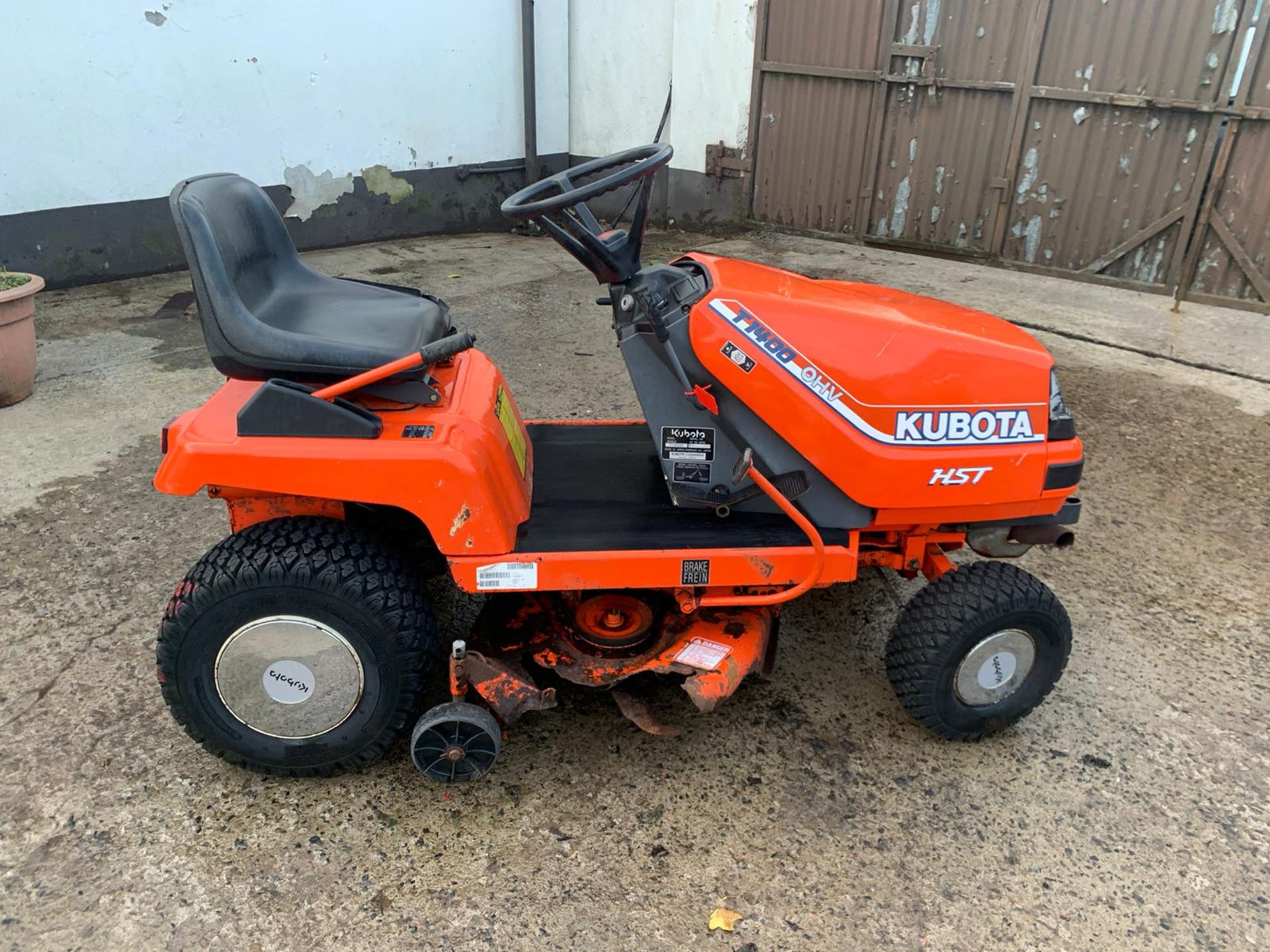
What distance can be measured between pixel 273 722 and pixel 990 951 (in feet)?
5.28

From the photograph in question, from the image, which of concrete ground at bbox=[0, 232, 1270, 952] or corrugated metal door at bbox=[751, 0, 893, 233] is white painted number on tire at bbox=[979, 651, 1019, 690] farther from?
corrugated metal door at bbox=[751, 0, 893, 233]

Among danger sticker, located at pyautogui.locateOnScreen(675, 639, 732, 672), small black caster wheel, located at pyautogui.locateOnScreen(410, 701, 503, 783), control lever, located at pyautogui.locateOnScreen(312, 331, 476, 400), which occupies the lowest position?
small black caster wheel, located at pyautogui.locateOnScreen(410, 701, 503, 783)

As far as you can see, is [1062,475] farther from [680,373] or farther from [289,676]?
[289,676]

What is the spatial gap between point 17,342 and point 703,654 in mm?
3659

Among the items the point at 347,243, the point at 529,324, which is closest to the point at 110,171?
the point at 347,243

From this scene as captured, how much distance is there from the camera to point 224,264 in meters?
2.05

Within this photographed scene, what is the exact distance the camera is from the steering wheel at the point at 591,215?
2.11 metres

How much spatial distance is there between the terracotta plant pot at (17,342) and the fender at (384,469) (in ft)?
8.53

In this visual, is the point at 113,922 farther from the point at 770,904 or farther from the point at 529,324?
the point at 529,324

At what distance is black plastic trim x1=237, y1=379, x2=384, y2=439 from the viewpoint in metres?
1.99

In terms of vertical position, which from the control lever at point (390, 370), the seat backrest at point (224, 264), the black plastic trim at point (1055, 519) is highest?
the seat backrest at point (224, 264)

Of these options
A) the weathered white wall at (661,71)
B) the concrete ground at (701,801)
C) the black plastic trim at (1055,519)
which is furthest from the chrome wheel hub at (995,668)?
the weathered white wall at (661,71)

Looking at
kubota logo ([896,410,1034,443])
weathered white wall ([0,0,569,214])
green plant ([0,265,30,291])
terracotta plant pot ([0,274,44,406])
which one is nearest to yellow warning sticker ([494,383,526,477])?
kubota logo ([896,410,1034,443])

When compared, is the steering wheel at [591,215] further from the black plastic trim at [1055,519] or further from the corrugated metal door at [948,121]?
the corrugated metal door at [948,121]
